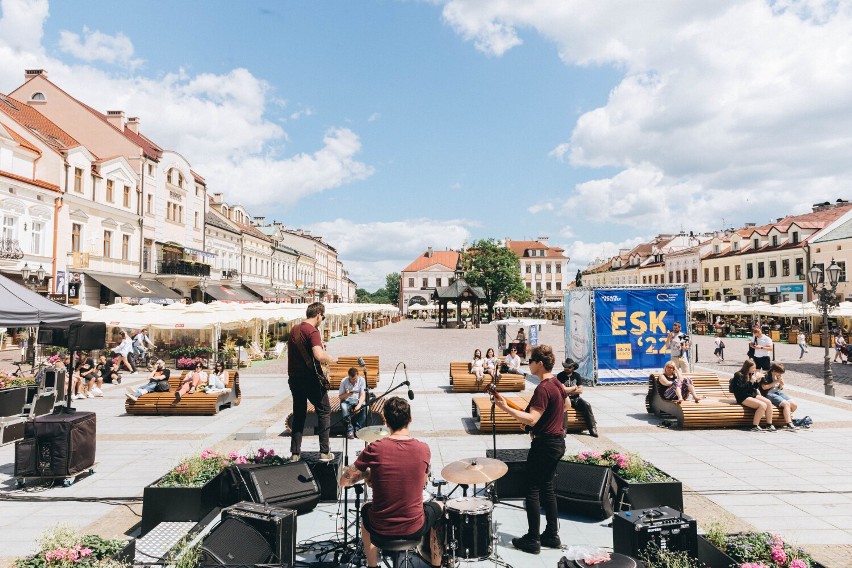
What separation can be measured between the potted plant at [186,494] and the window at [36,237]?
25.9 meters

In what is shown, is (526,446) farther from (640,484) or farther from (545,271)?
(545,271)

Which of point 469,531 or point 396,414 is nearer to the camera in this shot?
point 396,414

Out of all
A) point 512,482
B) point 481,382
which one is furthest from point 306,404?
point 481,382

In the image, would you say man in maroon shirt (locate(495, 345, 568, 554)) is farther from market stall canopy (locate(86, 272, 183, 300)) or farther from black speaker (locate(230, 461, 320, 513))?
market stall canopy (locate(86, 272, 183, 300))

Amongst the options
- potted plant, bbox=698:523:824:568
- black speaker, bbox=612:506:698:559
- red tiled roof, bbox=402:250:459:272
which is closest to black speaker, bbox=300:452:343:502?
black speaker, bbox=612:506:698:559

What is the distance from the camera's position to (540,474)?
523 cm

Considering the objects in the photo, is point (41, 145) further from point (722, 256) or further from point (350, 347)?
point (722, 256)

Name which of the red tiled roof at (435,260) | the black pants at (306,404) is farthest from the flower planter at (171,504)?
the red tiled roof at (435,260)

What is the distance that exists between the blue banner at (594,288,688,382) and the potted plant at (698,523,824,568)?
12.9 meters

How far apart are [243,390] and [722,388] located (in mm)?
13094

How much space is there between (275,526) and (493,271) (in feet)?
241

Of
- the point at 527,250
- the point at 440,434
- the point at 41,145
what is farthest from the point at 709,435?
the point at 527,250

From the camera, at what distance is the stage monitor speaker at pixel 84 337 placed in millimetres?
8500

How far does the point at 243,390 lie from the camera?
16469 millimetres
